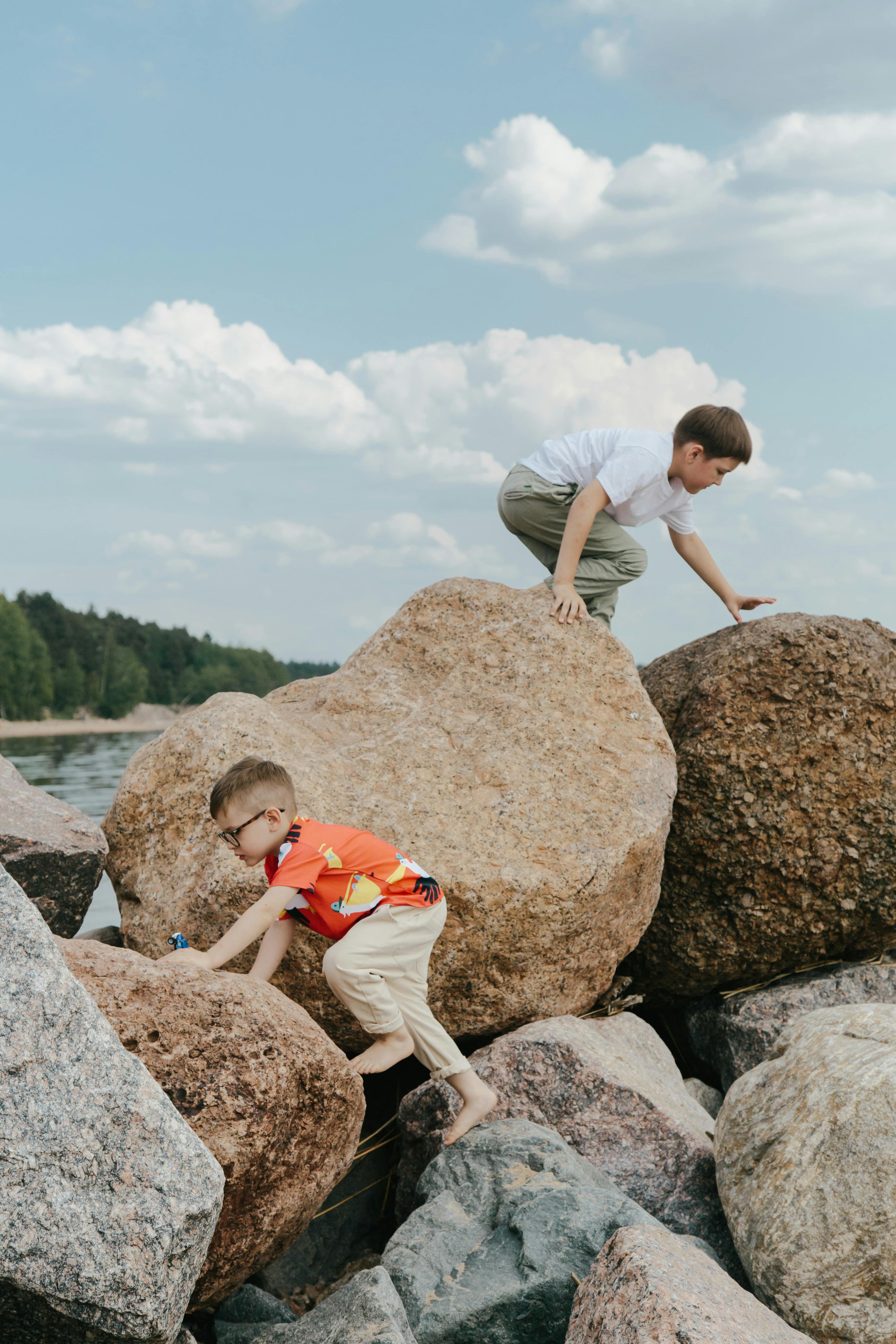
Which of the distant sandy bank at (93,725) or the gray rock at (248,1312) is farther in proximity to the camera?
the distant sandy bank at (93,725)

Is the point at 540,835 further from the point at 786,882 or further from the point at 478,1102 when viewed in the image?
the point at 786,882

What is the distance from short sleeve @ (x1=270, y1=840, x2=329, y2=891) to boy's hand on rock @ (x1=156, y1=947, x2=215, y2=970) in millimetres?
351

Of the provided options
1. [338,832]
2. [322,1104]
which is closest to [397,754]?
[338,832]

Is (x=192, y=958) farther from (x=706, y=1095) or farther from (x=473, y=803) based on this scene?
(x=706, y=1095)

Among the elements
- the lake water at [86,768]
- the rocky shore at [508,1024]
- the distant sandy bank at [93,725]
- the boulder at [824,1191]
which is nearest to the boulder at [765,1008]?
the rocky shore at [508,1024]

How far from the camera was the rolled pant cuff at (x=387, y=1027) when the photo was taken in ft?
13.1

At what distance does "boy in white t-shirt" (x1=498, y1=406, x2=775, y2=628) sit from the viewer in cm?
574

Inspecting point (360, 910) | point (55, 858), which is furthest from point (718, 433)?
point (55, 858)

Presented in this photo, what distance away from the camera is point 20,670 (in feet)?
204

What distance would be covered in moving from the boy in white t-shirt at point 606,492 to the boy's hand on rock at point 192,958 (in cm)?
267

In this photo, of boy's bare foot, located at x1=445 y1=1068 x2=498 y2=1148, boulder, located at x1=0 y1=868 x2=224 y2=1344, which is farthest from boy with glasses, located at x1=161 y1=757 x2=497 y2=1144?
boulder, located at x1=0 y1=868 x2=224 y2=1344

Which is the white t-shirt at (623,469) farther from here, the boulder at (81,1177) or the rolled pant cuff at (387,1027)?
the boulder at (81,1177)

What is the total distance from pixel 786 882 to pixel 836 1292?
90.7 inches

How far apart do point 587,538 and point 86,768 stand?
37021 millimetres
